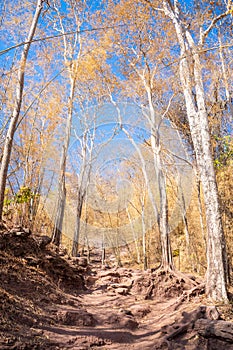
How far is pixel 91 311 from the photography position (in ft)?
18.1

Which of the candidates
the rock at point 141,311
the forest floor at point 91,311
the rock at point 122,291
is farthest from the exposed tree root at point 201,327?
the rock at point 122,291

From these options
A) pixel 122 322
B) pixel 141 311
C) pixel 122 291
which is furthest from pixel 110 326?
pixel 122 291

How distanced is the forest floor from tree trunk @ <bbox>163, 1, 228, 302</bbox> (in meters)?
0.52

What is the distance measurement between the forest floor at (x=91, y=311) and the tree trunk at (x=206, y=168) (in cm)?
52

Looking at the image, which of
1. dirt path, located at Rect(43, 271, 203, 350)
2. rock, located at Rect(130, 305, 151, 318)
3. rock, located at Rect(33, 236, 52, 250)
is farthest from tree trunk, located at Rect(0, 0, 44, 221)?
rock, located at Rect(130, 305, 151, 318)

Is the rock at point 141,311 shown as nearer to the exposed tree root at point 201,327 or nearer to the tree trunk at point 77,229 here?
the exposed tree root at point 201,327

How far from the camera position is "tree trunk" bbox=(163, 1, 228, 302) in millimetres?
4688

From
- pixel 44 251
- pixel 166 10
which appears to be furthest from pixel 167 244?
pixel 166 10

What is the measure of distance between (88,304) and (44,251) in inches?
85.3

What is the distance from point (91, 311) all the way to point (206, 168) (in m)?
3.91

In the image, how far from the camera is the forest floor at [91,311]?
3.21 meters

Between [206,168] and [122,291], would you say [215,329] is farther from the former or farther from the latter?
[122,291]

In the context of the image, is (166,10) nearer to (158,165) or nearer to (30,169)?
(158,165)

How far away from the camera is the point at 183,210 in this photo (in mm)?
11805
